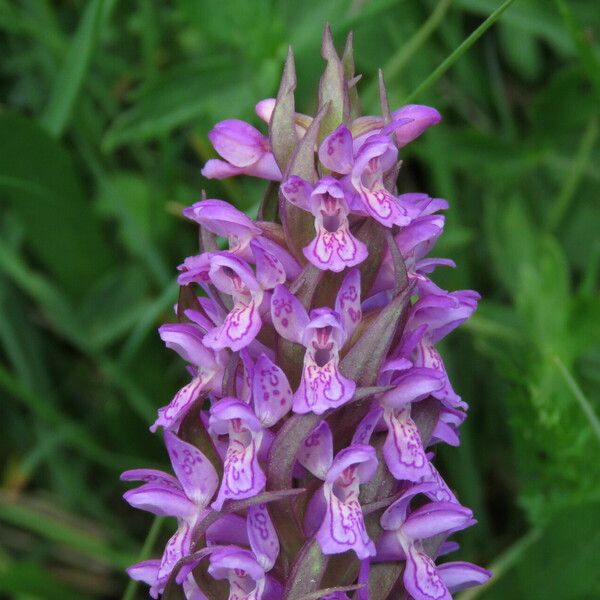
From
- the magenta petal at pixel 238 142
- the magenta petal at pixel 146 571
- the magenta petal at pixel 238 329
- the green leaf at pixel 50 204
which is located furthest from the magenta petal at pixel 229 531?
the green leaf at pixel 50 204

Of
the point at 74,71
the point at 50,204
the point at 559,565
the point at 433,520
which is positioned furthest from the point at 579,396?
the point at 50,204

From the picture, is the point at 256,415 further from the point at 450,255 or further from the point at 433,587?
the point at 450,255

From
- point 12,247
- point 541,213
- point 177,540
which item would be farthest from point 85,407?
point 177,540

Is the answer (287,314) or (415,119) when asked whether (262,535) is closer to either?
(287,314)

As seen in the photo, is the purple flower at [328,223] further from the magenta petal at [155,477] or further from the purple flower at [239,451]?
the magenta petal at [155,477]

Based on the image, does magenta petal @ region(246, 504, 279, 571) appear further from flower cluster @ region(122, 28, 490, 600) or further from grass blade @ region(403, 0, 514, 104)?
grass blade @ region(403, 0, 514, 104)
